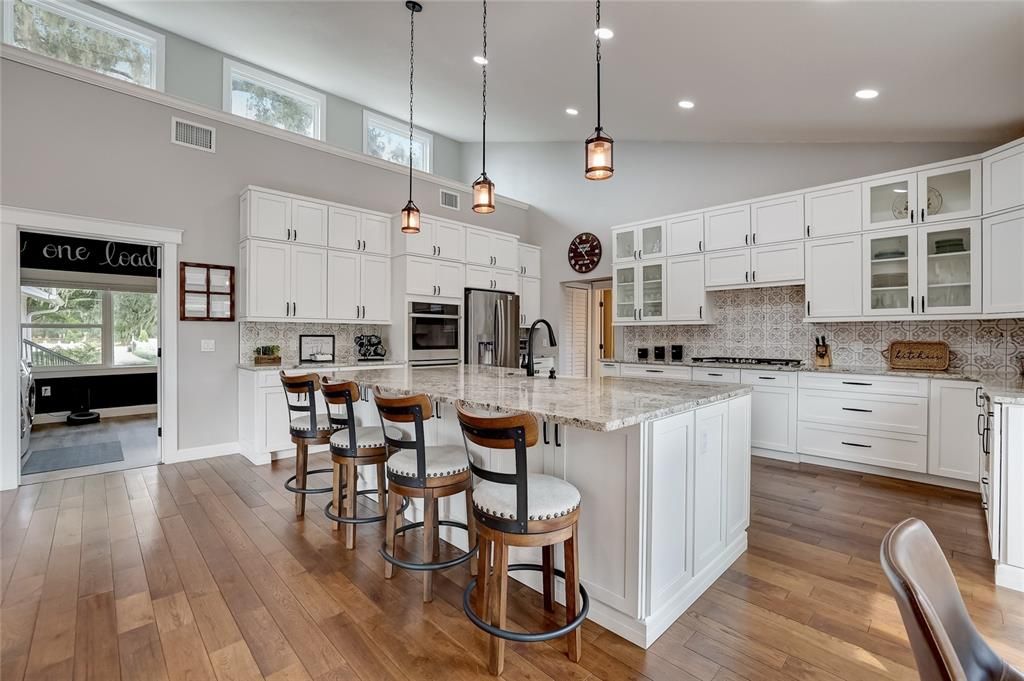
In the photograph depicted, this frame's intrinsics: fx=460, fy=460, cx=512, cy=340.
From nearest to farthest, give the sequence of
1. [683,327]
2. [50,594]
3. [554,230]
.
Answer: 1. [50,594]
2. [683,327]
3. [554,230]

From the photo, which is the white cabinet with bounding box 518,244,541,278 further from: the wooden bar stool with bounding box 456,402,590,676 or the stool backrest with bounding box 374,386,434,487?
the wooden bar stool with bounding box 456,402,590,676

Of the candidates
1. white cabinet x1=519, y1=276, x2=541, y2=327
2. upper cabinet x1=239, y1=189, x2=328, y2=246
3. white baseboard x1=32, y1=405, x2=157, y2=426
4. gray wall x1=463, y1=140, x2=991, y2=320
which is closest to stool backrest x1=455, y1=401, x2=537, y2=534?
upper cabinet x1=239, y1=189, x2=328, y2=246

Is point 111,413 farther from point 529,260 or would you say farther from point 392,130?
point 529,260

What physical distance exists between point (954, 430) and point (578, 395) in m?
3.36

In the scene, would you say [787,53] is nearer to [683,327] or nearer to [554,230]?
[683,327]

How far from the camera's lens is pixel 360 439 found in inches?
103

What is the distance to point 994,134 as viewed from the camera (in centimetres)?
371

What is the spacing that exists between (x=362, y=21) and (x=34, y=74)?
263cm

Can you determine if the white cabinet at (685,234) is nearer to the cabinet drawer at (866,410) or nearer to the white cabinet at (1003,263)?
the cabinet drawer at (866,410)

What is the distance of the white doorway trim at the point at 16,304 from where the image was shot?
141 inches

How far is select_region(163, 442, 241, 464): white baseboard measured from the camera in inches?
169

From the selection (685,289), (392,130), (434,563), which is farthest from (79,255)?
(685,289)

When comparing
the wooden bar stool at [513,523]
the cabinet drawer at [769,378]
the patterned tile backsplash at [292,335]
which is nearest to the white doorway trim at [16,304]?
the patterned tile backsplash at [292,335]

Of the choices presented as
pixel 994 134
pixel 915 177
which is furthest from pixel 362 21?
pixel 994 134
